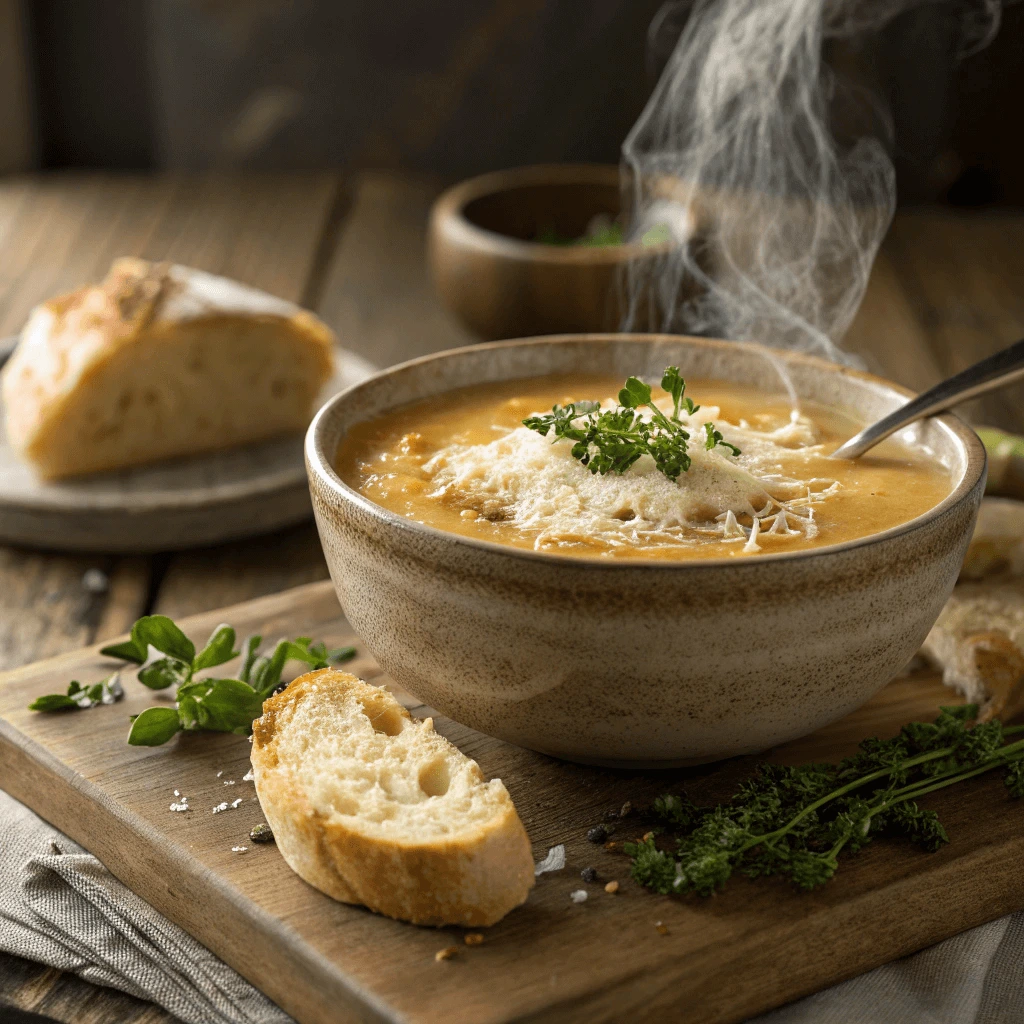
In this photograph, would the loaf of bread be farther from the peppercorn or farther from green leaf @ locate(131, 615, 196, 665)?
the peppercorn

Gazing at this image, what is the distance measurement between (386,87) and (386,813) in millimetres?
5018

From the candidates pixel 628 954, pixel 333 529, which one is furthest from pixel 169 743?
pixel 628 954

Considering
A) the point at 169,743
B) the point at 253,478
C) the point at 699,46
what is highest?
the point at 699,46

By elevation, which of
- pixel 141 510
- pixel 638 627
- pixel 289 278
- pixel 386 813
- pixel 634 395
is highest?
pixel 634 395

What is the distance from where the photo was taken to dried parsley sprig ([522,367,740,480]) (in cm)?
205

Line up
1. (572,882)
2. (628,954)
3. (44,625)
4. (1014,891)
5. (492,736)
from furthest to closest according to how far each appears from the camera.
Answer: (44,625), (492,736), (1014,891), (572,882), (628,954)

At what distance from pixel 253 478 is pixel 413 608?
5.66 ft

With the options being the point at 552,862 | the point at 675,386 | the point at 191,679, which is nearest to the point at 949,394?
the point at 675,386

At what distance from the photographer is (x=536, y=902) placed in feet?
5.97

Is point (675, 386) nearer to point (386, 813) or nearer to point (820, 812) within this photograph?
point (820, 812)

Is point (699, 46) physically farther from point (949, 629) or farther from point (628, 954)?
point (628, 954)

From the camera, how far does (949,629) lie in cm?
244

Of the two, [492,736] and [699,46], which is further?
[699,46]

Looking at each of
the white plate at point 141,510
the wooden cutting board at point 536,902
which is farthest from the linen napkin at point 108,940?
the white plate at point 141,510
